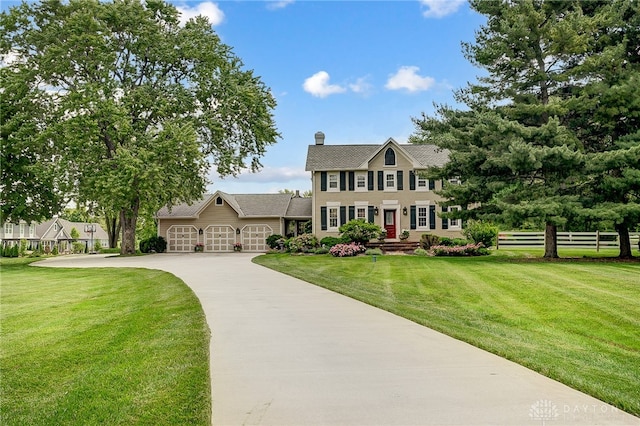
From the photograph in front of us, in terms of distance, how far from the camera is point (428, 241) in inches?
1053

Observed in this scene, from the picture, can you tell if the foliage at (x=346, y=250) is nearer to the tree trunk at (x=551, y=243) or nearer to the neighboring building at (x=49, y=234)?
the tree trunk at (x=551, y=243)

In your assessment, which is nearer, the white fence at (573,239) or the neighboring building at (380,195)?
the white fence at (573,239)

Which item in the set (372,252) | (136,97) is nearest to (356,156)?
(372,252)

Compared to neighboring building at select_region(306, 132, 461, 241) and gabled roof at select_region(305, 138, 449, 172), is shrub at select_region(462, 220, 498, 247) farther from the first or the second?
gabled roof at select_region(305, 138, 449, 172)

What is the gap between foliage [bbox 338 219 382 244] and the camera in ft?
83.0

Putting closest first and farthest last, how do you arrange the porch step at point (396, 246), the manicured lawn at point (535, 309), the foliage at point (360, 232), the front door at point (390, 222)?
1. the manicured lawn at point (535, 309)
2. the foliage at point (360, 232)
3. the porch step at point (396, 246)
4. the front door at point (390, 222)

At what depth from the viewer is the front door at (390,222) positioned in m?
29.6

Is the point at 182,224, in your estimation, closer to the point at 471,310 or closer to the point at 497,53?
the point at 497,53

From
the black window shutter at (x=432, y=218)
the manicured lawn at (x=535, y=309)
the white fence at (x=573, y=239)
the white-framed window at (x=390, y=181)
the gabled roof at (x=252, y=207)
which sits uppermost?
the white-framed window at (x=390, y=181)

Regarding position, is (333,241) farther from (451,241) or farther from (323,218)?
(451,241)

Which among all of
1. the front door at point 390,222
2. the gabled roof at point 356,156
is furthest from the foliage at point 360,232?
the gabled roof at point 356,156

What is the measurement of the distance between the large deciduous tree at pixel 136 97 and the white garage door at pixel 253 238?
17.0 ft

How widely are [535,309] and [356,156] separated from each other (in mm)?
21505

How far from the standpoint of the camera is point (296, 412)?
3.88 metres
